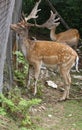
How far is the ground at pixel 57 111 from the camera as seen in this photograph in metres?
7.74

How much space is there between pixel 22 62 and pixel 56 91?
97 cm

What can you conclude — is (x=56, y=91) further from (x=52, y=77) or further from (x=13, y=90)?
(x=13, y=90)

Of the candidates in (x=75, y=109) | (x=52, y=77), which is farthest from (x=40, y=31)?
(x=75, y=109)

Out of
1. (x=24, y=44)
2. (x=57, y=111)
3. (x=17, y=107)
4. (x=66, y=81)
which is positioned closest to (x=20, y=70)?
Answer: (x=24, y=44)

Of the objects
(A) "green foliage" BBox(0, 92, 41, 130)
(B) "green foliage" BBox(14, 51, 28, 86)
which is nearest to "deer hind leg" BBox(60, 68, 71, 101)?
(B) "green foliage" BBox(14, 51, 28, 86)

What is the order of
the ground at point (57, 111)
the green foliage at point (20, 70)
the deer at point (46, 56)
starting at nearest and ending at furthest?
the ground at point (57, 111) → the green foliage at point (20, 70) → the deer at point (46, 56)

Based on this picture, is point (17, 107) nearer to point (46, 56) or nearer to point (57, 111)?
point (57, 111)

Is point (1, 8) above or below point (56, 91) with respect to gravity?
above

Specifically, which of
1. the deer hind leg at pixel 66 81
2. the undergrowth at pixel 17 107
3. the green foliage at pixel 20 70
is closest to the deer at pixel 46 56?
the deer hind leg at pixel 66 81

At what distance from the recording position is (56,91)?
982cm

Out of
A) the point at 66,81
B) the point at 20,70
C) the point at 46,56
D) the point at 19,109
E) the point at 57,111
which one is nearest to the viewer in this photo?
the point at 19,109

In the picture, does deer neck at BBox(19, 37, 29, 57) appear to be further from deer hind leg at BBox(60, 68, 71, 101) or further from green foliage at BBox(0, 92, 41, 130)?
green foliage at BBox(0, 92, 41, 130)

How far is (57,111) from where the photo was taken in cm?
856

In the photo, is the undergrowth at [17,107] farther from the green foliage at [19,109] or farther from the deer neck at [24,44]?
the deer neck at [24,44]
